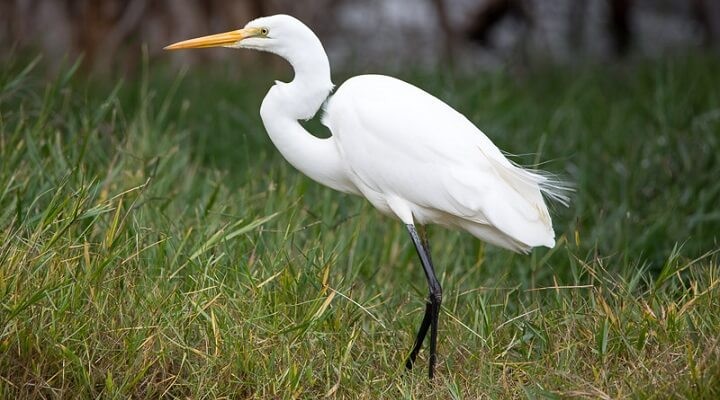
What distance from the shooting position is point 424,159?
3098 millimetres

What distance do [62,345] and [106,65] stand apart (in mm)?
4480

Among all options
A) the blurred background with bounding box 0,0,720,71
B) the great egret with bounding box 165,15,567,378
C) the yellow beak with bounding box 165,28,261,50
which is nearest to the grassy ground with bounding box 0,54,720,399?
the great egret with bounding box 165,15,567,378

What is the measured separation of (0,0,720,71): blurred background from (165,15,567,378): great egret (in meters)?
2.72

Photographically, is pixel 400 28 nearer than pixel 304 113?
No

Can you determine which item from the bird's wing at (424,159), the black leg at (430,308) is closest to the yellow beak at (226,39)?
the bird's wing at (424,159)

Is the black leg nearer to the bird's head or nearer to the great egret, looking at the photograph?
the great egret

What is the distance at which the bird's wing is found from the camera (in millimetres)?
3062

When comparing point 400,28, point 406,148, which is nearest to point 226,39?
point 406,148

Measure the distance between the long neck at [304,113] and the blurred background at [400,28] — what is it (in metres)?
2.70

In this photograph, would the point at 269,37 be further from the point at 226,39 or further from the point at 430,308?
the point at 430,308

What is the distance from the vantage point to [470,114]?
545cm

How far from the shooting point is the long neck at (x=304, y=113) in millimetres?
3092

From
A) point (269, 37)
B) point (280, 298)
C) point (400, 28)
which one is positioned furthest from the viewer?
point (400, 28)

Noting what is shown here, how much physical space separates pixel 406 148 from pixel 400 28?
256 inches
